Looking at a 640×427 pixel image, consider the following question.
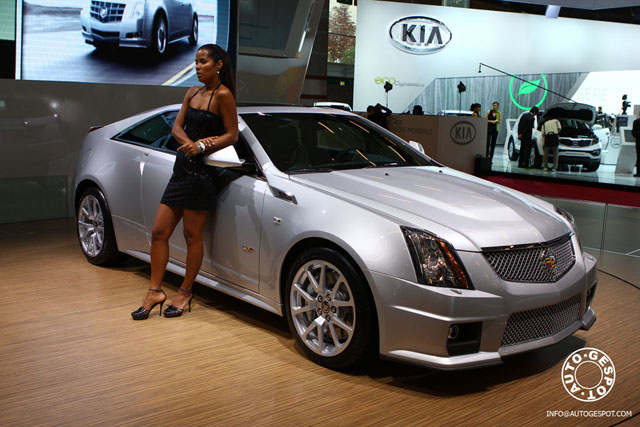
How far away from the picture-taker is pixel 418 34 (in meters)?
18.6

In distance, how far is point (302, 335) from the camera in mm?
3457

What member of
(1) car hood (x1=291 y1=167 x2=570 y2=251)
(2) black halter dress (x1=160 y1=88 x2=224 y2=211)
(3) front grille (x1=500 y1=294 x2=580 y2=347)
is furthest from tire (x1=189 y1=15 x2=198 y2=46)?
(3) front grille (x1=500 y1=294 x2=580 y2=347)

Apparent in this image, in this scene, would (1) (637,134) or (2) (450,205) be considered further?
(1) (637,134)

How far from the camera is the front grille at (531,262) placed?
3.03m

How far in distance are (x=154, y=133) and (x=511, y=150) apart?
9.80 metres

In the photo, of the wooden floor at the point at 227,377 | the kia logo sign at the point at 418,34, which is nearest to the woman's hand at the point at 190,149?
the wooden floor at the point at 227,377

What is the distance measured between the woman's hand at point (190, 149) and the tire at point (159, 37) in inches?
191

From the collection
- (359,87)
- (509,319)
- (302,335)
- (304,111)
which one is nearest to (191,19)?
(304,111)

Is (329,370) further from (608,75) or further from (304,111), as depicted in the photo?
(608,75)

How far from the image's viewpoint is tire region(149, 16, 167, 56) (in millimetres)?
8180

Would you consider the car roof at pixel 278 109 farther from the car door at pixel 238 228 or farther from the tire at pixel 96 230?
the tire at pixel 96 230

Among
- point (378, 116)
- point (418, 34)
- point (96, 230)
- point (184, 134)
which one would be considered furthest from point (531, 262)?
point (418, 34)

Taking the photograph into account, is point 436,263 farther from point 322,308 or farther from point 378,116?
point 378,116

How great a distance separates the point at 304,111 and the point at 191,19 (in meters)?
4.70
